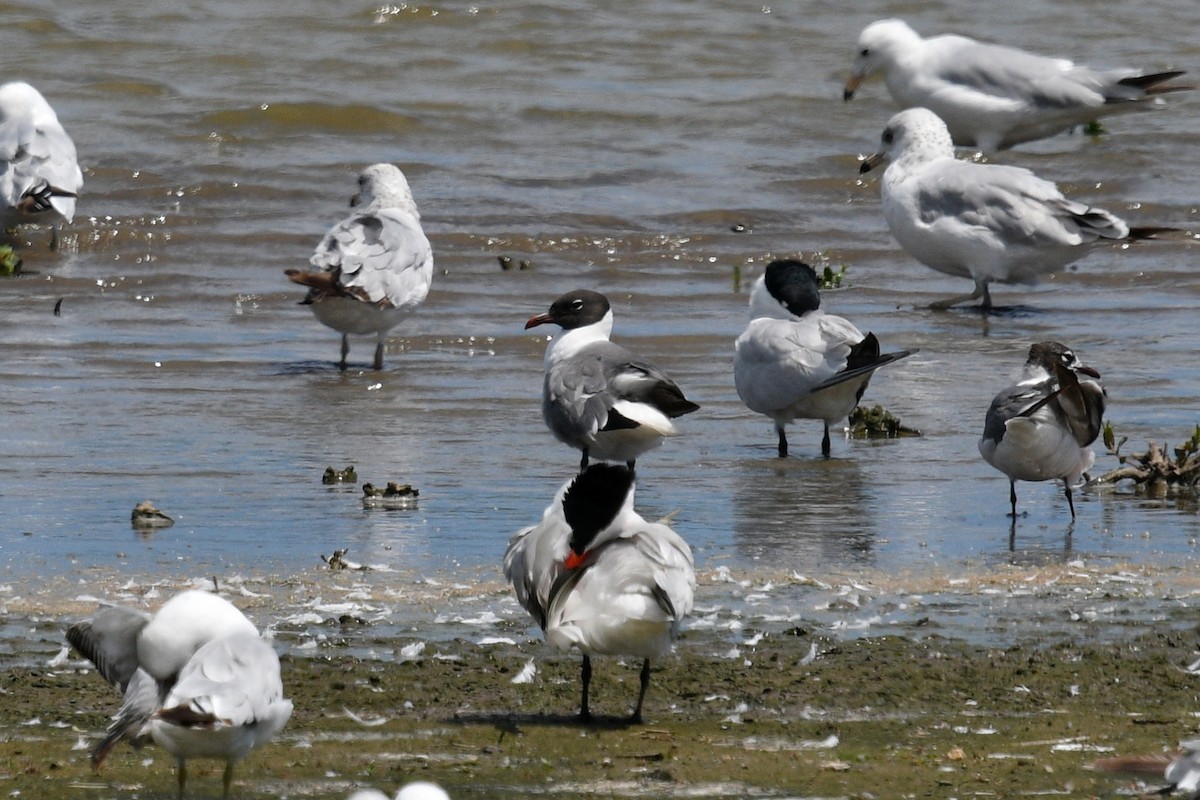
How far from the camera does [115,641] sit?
409cm

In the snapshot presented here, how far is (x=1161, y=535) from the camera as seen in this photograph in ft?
22.2

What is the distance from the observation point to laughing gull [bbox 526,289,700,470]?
25.1ft

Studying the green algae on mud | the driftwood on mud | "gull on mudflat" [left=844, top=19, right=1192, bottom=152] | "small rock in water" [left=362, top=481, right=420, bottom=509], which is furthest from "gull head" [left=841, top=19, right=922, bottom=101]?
the green algae on mud

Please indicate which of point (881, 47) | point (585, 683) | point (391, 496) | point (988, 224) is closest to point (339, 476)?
point (391, 496)

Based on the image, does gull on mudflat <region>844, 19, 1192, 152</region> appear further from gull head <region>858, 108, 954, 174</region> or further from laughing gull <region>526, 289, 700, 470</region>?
laughing gull <region>526, 289, 700, 470</region>

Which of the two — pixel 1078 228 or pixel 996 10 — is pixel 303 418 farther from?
pixel 996 10

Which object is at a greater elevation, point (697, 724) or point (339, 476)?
point (339, 476)

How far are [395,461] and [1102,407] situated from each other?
2.85m

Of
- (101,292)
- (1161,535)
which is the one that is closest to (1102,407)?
(1161,535)

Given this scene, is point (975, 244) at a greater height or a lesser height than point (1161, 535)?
greater

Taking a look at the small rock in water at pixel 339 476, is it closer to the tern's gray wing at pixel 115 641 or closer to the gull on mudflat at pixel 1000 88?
the tern's gray wing at pixel 115 641

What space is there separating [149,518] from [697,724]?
287 cm

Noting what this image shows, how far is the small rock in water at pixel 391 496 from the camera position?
23.7 ft

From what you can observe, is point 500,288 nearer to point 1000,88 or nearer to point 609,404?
point 1000,88
